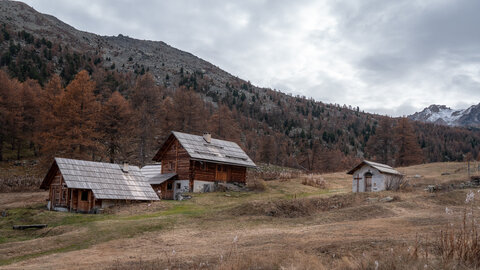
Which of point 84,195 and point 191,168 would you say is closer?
point 84,195

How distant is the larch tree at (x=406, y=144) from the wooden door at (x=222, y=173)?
45.0 metres

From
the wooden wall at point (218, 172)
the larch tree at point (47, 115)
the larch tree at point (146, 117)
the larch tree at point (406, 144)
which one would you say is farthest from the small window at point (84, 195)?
the larch tree at point (406, 144)

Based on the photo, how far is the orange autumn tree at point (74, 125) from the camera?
164ft

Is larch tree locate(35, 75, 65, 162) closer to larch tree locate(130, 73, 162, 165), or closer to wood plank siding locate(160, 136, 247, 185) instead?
larch tree locate(130, 73, 162, 165)

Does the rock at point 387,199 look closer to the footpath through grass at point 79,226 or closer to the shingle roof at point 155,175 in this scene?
the footpath through grass at point 79,226

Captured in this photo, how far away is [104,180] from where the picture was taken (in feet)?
121

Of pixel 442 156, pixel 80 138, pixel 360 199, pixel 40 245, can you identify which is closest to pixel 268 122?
pixel 442 156

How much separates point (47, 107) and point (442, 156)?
153 m

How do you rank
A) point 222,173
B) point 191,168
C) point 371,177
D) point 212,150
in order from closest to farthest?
point 371,177 < point 191,168 < point 222,173 < point 212,150

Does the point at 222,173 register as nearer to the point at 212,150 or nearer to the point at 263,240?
the point at 212,150

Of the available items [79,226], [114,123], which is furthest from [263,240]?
[114,123]

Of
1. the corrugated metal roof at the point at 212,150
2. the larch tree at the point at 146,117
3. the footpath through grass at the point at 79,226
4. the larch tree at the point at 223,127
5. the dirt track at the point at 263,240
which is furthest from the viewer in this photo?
the larch tree at the point at 223,127

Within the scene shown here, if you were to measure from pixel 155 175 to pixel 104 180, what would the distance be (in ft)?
38.7

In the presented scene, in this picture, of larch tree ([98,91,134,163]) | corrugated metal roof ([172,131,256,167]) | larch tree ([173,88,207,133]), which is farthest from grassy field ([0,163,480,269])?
larch tree ([173,88,207,133])
